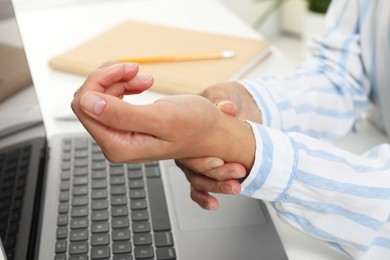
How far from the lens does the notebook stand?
2.74 feet

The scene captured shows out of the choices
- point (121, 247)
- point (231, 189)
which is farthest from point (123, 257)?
point (231, 189)

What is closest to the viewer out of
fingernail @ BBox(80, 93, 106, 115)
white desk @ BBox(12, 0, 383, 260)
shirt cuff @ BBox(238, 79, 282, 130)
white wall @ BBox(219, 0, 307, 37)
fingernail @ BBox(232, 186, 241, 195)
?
fingernail @ BBox(80, 93, 106, 115)

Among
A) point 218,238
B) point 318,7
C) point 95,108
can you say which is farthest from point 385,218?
point 318,7

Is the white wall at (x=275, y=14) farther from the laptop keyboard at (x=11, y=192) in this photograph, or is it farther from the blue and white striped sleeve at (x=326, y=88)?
the laptop keyboard at (x=11, y=192)

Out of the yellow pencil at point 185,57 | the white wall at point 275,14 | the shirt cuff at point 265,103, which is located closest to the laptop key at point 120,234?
the shirt cuff at point 265,103

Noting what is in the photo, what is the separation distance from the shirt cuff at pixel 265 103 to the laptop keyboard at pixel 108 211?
0.14m

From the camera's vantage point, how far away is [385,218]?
53cm

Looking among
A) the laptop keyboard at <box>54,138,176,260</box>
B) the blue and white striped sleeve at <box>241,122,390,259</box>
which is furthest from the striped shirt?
the laptop keyboard at <box>54,138,176,260</box>

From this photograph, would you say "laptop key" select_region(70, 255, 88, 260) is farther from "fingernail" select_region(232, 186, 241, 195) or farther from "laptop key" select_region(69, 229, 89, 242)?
"fingernail" select_region(232, 186, 241, 195)

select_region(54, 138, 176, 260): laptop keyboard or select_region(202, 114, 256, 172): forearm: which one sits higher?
select_region(202, 114, 256, 172): forearm

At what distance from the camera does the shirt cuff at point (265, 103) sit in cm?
68

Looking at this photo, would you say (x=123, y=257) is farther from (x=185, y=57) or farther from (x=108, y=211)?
(x=185, y=57)

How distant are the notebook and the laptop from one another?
0.67 ft

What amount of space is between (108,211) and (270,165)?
0.18 m
